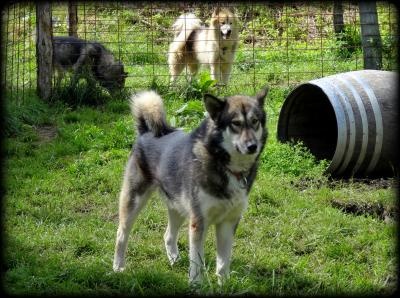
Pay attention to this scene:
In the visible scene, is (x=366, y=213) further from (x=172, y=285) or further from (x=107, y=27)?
(x=107, y=27)

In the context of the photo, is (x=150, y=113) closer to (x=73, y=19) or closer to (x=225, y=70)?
(x=225, y=70)

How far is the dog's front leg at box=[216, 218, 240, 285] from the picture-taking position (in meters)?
4.18

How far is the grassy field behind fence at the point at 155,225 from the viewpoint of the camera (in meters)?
4.05

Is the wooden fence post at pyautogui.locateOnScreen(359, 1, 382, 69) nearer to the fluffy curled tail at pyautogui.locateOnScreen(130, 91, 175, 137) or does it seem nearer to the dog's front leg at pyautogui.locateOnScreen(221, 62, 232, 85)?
the dog's front leg at pyautogui.locateOnScreen(221, 62, 232, 85)

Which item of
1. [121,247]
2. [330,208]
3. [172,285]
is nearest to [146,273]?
[172,285]

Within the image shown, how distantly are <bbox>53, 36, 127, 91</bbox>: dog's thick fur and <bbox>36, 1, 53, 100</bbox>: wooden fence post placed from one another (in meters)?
0.26

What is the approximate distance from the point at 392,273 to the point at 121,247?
1.98m

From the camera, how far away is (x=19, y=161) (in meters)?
6.73

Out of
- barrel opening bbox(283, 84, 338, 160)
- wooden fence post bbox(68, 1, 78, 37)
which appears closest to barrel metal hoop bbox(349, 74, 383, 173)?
barrel opening bbox(283, 84, 338, 160)

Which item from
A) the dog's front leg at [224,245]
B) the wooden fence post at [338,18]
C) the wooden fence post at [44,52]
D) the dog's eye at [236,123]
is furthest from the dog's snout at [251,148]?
the wooden fence post at [338,18]

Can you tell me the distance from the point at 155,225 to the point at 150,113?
3.69 feet

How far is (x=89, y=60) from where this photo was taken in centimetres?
934

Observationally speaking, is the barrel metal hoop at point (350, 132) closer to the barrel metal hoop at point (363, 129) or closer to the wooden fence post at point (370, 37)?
Answer: the barrel metal hoop at point (363, 129)

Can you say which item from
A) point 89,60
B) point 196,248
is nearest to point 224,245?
point 196,248
